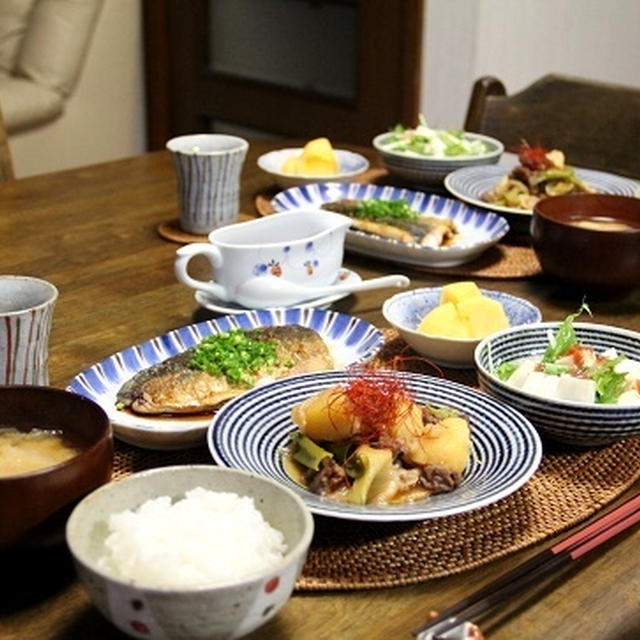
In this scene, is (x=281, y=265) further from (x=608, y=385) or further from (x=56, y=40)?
(x=56, y=40)

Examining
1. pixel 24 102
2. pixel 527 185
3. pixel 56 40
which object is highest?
pixel 527 185

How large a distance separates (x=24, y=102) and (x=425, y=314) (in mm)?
2910

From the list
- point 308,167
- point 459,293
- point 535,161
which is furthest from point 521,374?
point 308,167

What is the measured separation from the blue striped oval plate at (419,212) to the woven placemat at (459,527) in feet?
1.93

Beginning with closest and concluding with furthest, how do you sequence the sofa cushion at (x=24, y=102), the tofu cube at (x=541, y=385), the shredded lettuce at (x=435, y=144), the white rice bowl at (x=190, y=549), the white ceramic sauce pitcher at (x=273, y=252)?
the white rice bowl at (x=190, y=549) → the tofu cube at (x=541, y=385) → the white ceramic sauce pitcher at (x=273, y=252) → the shredded lettuce at (x=435, y=144) → the sofa cushion at (x=24, y=102)

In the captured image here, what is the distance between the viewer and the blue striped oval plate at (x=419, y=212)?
5.51 ft

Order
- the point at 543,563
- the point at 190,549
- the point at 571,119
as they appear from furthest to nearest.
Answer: the point at 571,119, the point at 543,563, the point at 190,549

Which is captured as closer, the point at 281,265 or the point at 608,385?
the point at 608,385

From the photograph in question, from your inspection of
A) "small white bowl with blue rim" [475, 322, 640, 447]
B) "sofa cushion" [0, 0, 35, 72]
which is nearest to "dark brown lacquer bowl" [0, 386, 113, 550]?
"small white bowl with blue rim" [475, 322, 640, 447]

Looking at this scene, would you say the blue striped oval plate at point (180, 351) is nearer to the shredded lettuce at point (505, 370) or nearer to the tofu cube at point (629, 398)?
the shredded lettuce at point (505, 370)

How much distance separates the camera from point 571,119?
8.05 ft

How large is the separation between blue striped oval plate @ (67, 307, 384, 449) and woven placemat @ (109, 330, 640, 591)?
3 cm

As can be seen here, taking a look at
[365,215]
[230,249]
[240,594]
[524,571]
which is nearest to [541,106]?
[365,215]

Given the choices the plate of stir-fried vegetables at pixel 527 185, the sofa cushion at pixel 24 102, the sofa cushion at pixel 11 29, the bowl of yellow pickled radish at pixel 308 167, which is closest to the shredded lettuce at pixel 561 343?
the plate of stir-fried vegetables at pixel 527 185
